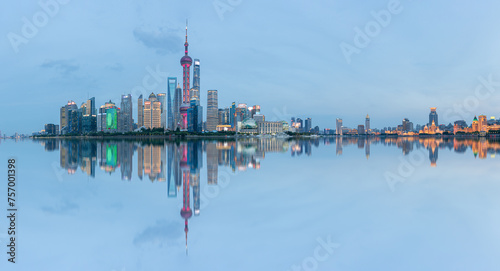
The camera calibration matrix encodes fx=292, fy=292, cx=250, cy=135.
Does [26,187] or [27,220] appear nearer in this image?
[27,220]

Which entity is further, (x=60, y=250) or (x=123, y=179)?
(x=123, y=179)

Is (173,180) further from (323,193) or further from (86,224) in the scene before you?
(323,193)

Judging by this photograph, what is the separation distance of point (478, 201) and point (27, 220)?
20.8 m

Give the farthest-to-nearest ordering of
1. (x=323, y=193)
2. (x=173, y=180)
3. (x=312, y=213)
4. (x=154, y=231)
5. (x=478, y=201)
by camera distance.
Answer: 1. (x=173, y=180)
2. (x=323, y=193)
3. (x=478, y=201)
4. (x=312, y=213)
5. (x=154, y=231)

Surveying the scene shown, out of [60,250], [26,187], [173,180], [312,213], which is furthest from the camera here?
[173,180]

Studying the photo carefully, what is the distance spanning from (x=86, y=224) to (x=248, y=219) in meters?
6.41

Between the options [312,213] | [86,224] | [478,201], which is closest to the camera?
[86,224]

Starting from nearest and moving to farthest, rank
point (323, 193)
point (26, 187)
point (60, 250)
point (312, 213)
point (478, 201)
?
point (60, 250)
point (312, 213)
point (478, 201)
point (323, 193)
point (26, 187)

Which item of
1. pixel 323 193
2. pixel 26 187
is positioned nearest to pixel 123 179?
pixel 26 187

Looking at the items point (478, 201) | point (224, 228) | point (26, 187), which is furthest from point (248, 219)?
point (26, 187)

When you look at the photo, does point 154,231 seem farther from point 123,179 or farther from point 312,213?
point 123,179

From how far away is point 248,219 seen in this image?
1202 cm

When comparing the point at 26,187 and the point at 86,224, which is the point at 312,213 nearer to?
the point at 86,224

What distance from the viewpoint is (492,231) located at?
1084 cm
